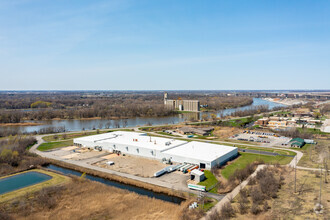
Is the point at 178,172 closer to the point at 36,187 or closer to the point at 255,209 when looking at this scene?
the point at 255,209

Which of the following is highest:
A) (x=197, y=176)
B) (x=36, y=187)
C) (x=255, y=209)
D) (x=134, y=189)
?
(x=197, y=176)

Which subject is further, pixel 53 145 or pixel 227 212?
pixel 53 145

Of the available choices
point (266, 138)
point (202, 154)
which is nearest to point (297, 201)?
point (202, 154)

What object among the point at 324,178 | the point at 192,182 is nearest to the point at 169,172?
the point at 192,182

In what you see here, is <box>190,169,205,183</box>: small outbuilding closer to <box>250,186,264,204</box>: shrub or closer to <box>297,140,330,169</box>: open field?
<box>250,186,264,204</box>: shrub

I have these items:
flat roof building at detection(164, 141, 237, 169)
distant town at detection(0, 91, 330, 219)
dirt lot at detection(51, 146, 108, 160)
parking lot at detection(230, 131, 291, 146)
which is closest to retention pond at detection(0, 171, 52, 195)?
distant town at detection(0, 91, 330, 219)

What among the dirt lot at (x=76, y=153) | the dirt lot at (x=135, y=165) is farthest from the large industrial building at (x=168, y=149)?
the dirt lot at (x=76, y=153)

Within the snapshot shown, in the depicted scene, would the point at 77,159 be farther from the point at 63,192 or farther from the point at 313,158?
the point at 313,158
